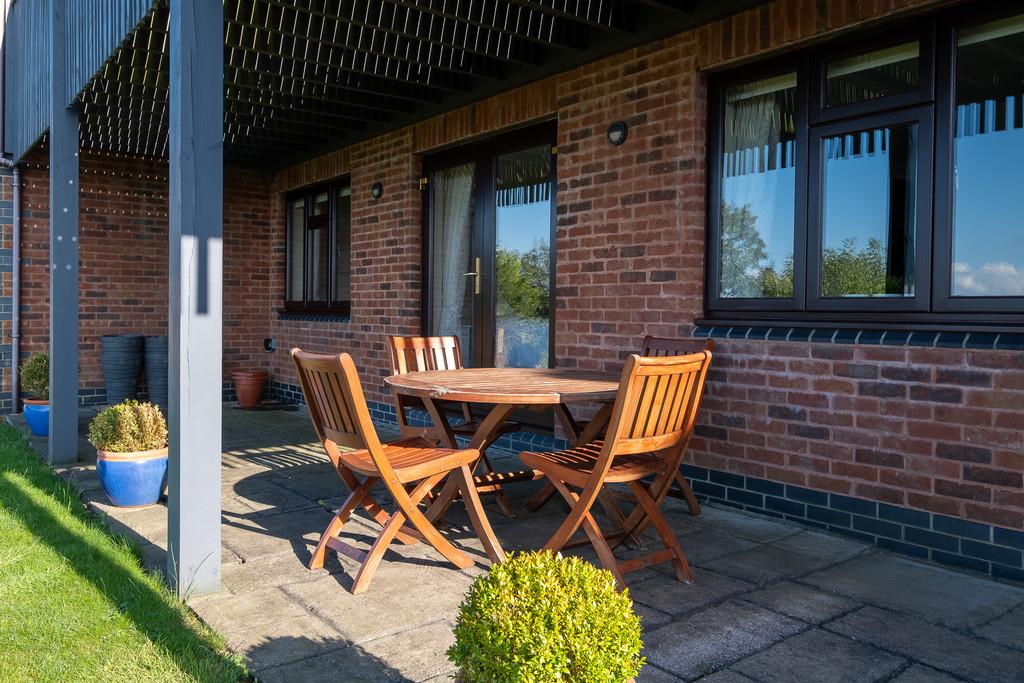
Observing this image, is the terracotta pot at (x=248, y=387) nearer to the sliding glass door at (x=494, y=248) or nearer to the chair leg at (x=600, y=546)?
the sliding glass door at (x=494, y=248)

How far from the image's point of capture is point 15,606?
8.80ft

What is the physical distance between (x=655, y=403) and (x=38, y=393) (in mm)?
5686

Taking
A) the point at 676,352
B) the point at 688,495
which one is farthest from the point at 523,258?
the point at 688,495

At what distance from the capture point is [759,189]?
163 inches

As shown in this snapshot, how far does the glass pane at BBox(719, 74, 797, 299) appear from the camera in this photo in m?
4.02

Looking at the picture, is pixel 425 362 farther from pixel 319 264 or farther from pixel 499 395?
pixel 319 264

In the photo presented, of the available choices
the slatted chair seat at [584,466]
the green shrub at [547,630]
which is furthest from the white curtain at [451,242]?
the green shrub at [547,630]

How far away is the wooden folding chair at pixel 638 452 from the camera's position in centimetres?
279

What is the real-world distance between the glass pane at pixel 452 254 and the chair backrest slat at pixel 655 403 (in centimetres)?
334

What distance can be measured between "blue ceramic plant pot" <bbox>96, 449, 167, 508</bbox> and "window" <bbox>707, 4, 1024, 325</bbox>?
3144mm

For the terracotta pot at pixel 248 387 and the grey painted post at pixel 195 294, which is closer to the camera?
the grey painted post at pixel 195 294

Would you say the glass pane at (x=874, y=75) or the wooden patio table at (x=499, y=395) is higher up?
the glass pane at (x=874, y=75)

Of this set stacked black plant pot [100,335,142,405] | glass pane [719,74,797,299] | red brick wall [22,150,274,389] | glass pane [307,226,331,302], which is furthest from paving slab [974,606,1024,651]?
red brick wall [22,150,274,389]

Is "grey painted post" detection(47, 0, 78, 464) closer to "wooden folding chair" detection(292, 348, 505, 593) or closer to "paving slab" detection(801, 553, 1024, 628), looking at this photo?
"wooden folding chair" detection(292, 348, 505, 593)
